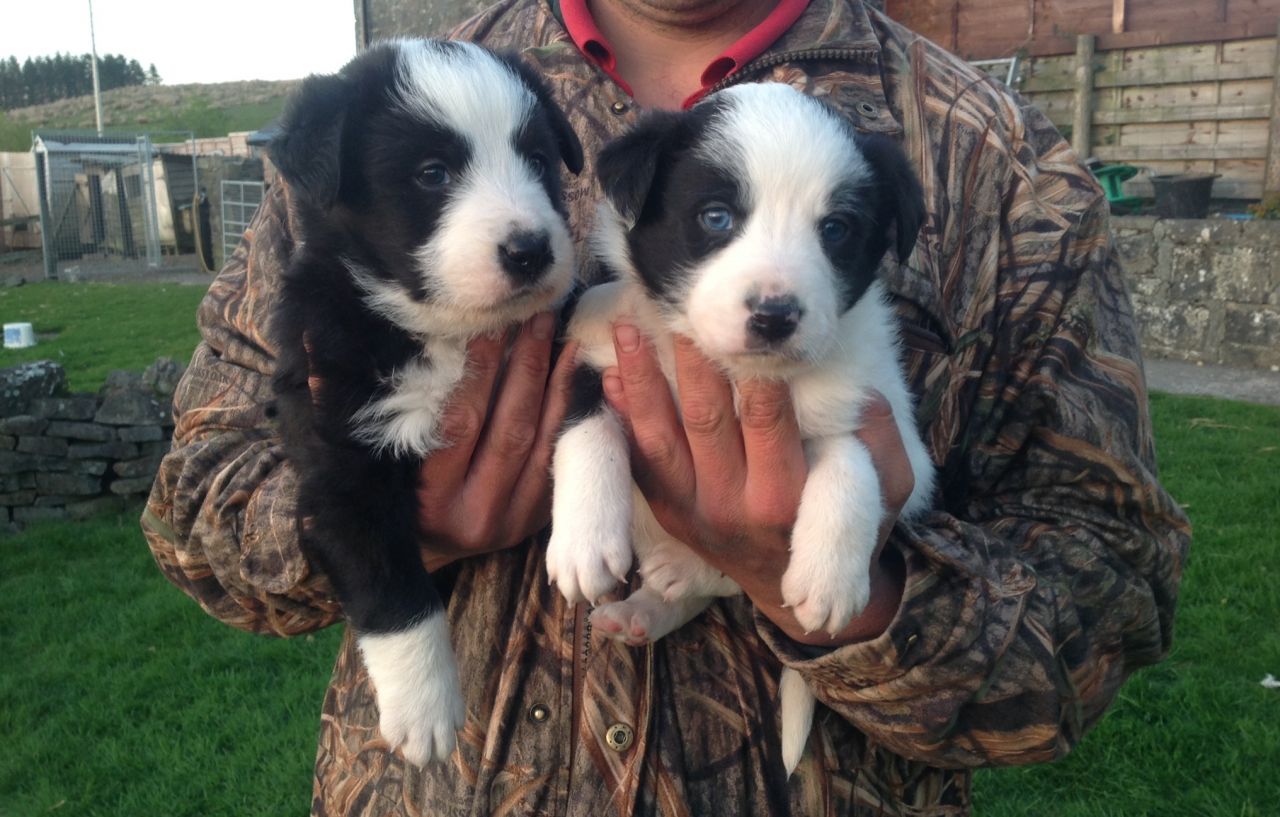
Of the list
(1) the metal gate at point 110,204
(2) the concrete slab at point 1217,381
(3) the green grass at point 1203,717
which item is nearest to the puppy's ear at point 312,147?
(3) the green grass at point 1203,717

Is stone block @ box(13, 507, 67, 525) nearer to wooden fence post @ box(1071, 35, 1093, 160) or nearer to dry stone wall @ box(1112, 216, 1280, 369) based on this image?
dry stone wall @ box(1112, 216, 1280, 369)

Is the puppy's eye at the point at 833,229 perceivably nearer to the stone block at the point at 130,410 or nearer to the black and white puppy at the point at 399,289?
the black and white puppy at the point at 399,289

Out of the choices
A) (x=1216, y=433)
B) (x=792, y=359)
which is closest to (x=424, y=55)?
(x=792, y=359)

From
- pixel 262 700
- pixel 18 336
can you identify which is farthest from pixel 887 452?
pixel 18 336

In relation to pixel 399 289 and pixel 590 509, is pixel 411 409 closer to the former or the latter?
pixel 399 289

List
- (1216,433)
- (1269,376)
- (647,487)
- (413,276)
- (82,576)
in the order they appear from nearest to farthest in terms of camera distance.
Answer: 1. (647,487)
2. (413,276)
3. (82,576)
4. (1216,433)
5. (1269,376)

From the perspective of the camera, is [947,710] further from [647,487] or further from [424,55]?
[424,55]
